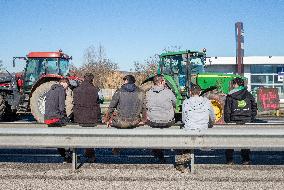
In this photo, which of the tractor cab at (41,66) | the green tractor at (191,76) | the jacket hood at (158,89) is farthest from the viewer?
the tractor cab at (41,66)

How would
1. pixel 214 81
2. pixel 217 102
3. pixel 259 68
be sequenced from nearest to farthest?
pixel 217 102 → pixel 214 81 → pixel 259 68

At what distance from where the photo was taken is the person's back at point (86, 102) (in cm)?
841

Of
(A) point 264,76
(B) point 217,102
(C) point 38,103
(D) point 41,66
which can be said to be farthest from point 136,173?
(A) point 264,76

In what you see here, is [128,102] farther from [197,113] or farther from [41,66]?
[41,66]

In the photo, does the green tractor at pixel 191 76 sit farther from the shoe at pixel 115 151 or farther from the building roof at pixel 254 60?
the building roof at pixel 254 60

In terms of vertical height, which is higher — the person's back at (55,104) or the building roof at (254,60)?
the building roof at (254,60)

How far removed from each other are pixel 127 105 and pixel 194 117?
4.80ft

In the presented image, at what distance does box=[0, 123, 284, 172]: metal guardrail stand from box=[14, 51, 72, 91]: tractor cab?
8955 mm

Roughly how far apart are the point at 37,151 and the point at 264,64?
3955 cm

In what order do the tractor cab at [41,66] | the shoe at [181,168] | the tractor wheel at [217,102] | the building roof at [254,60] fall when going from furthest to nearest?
the building roof at [254,60], the tractor cab at [41,66], the tractor wheel at [217,102], the shoe at [181,168]

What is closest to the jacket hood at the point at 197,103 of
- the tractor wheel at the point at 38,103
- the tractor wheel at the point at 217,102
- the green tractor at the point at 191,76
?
the green tractor at the point at 191,76

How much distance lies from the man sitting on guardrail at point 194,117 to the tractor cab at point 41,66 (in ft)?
31.2

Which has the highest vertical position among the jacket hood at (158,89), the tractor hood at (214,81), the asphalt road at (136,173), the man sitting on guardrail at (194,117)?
the tractor hood at (214,81)

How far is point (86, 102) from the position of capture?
8430mm
